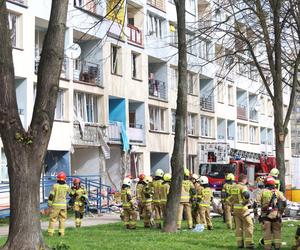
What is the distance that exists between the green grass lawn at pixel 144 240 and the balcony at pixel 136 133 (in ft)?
62.6

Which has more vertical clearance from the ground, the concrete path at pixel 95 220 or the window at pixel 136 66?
the window at pixel 136 66

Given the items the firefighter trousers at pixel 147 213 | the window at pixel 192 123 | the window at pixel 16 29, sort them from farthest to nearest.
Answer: the window at pixel 192 123
the window at pixel 16 29
the firefighter trousers at pixel 147 213

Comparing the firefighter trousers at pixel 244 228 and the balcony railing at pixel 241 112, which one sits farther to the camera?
the balcony railing at pixel 241 112

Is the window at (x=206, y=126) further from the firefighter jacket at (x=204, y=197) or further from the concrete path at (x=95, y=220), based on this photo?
the firefighter jacket at (x=204, y=197)

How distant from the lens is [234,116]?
184 feet

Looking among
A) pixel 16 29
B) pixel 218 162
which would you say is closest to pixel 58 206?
pixel 16 29

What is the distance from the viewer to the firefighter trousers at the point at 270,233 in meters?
13.2

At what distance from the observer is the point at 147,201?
20141 millimetres

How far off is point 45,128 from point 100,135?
75.6ft

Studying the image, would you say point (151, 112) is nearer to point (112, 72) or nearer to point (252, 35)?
point (112, 72)

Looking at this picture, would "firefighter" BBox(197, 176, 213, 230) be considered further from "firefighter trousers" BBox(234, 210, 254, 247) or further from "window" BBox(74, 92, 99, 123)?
"window" BBox(74, 92, 99, 123)

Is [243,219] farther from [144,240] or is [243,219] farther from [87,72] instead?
[87,72]

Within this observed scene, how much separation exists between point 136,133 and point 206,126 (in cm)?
1318

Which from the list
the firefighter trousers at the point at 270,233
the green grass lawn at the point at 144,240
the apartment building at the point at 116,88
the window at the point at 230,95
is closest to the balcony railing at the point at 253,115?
the window at the point at 230,95
